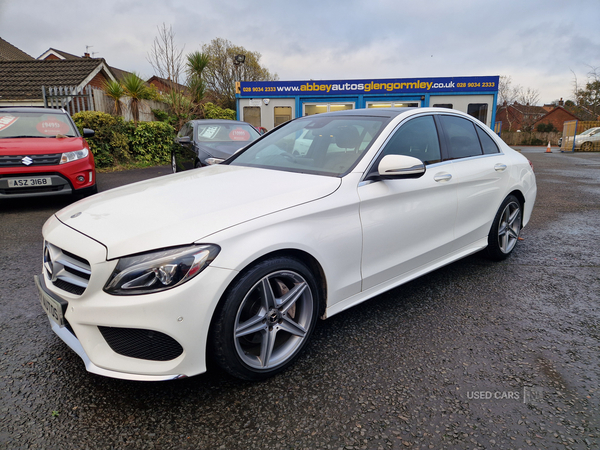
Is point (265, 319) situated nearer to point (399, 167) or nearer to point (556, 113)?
point (399, 167)

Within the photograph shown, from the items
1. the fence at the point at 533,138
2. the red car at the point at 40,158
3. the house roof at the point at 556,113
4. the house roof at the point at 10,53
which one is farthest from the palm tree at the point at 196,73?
the house roof at the point at 556,113

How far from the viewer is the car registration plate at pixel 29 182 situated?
5715 mm

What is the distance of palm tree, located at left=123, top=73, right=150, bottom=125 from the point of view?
14.4 metres

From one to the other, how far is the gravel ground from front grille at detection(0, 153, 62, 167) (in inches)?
127

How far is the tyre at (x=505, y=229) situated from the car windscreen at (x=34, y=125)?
6631 millimetres

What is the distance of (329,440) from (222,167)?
2.22 meters

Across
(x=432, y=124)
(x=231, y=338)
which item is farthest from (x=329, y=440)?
(x=432, y=124)

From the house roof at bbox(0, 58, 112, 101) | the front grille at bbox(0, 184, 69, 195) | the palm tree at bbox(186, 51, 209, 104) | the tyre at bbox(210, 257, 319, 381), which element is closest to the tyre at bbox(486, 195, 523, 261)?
the tyre at bbox(210, 257, 319, 381)

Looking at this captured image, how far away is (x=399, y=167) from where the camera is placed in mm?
2502

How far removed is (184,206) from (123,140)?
10.6 metres

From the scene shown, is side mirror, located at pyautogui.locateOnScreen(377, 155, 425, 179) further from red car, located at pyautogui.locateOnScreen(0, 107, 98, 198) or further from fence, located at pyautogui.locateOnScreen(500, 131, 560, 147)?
fence, located at pyautogui.locateOnScreen(500, 131, 560, 147)

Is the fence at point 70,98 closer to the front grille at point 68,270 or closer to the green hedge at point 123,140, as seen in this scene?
the green hedge at point 123,140

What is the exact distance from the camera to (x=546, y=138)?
39.2 metres

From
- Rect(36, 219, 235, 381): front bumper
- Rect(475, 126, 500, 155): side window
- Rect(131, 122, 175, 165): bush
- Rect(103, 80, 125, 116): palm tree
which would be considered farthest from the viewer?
Rect(103, 80, 125, 116): palm tree
